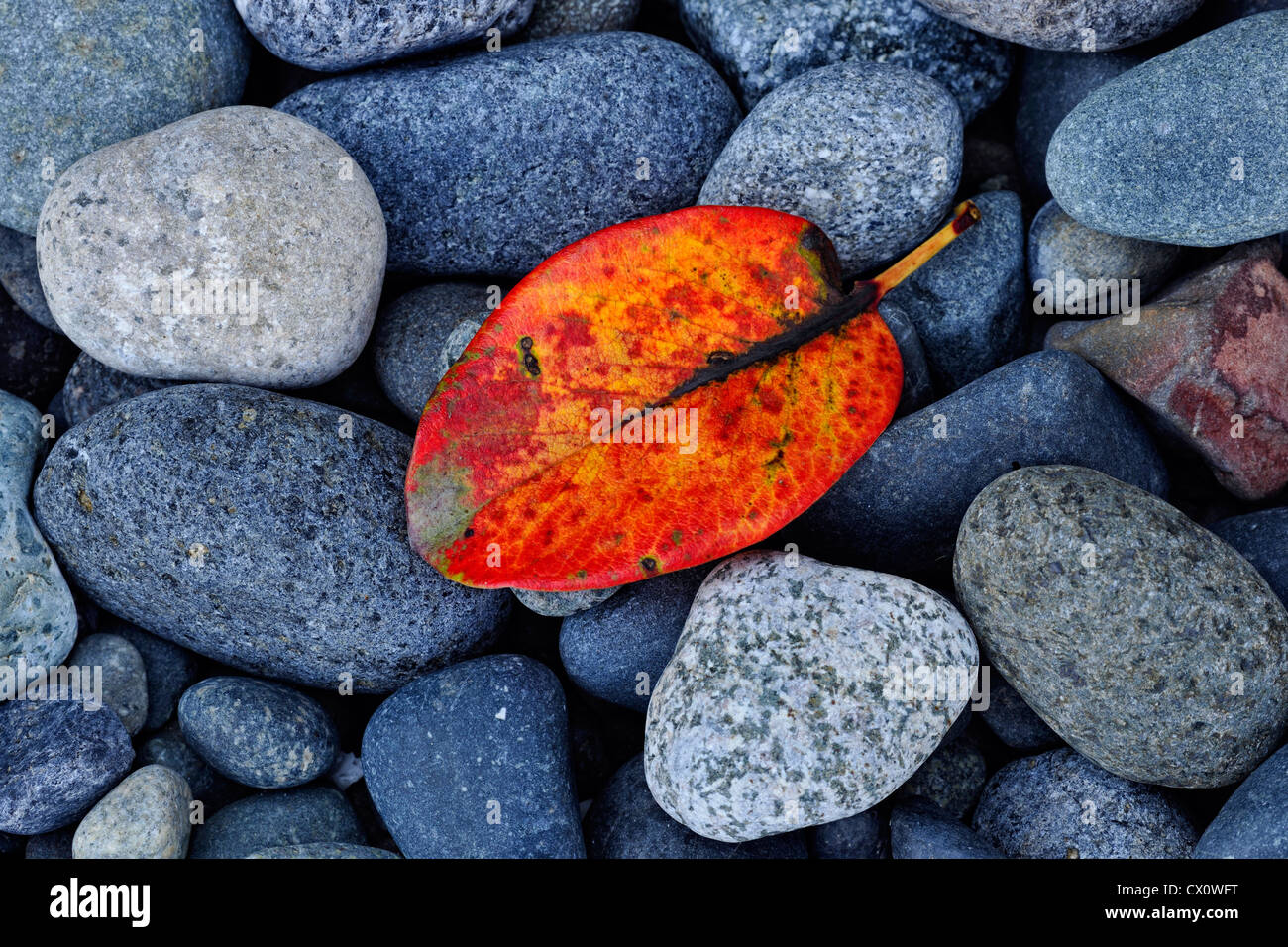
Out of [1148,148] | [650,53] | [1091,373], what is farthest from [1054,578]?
[650,53]

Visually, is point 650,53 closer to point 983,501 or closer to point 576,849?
point 983,501

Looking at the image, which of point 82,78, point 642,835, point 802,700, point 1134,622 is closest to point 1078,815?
point 1134,622

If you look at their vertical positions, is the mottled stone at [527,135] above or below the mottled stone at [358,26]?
below

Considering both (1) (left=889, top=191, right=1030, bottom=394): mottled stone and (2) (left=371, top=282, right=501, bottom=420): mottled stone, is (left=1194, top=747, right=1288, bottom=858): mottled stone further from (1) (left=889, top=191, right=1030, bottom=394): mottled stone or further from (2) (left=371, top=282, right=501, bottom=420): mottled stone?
(2) (left=371, top=282, right=501, bottom=420): mottled stone

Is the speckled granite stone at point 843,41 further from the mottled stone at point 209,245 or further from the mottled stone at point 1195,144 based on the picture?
the mottled stone at point 209,245

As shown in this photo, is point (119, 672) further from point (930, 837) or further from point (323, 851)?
point (930, 837)

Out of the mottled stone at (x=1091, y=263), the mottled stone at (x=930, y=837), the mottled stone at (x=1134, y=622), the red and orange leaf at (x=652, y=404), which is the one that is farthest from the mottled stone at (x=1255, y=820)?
the mottled stone at (x=1091, y=263)
